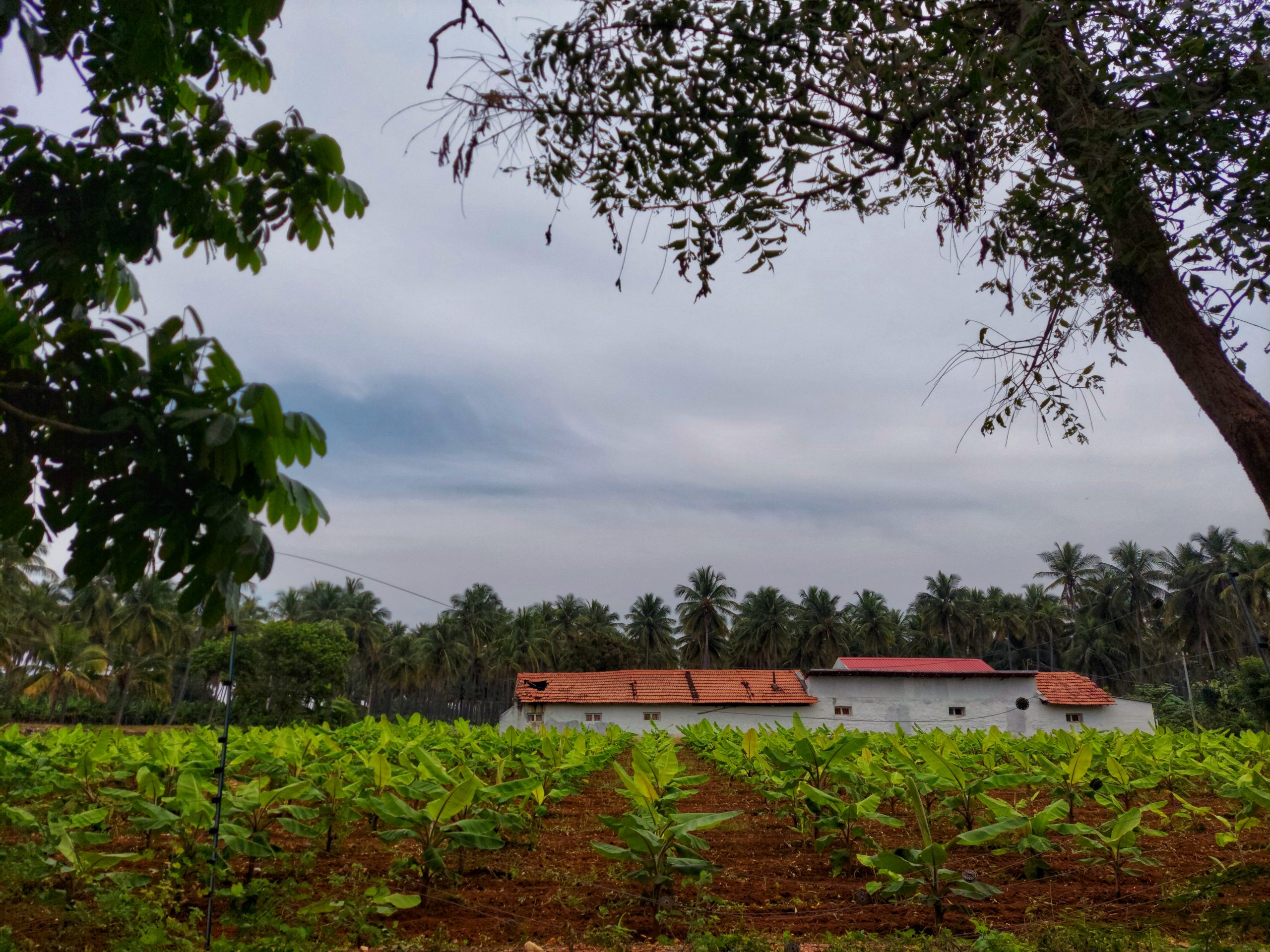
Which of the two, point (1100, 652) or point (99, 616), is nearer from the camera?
point (99, 616)

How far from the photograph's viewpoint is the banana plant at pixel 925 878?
137 inches

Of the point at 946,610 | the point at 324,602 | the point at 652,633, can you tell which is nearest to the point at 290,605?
the point at 324,602

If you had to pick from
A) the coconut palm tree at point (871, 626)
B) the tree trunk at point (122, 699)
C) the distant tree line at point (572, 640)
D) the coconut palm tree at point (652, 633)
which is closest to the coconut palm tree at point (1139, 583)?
the distant tree line at point (572, 640)

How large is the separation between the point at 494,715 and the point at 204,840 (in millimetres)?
55010

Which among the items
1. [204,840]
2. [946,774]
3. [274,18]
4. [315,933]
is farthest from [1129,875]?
[274,18]

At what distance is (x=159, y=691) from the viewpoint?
146 ft

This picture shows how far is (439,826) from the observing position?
3.76 meters

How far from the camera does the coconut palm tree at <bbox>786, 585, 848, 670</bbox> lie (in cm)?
5525

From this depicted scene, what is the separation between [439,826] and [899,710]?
23178 millimetres

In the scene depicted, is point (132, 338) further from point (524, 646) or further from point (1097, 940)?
point (524, 646)

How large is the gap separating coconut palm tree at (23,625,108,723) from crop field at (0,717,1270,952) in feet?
138

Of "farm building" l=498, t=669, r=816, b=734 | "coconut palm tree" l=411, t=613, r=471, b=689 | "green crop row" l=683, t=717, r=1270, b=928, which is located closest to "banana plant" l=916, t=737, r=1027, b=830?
"green crop row" l=683, t=717, r=1270, b=928

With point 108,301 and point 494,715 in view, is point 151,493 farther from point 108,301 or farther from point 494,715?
point 494,715

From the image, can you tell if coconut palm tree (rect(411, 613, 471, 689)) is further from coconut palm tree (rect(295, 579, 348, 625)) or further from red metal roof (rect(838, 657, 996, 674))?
red metal roof (rect(838, 657, 996, 674))
